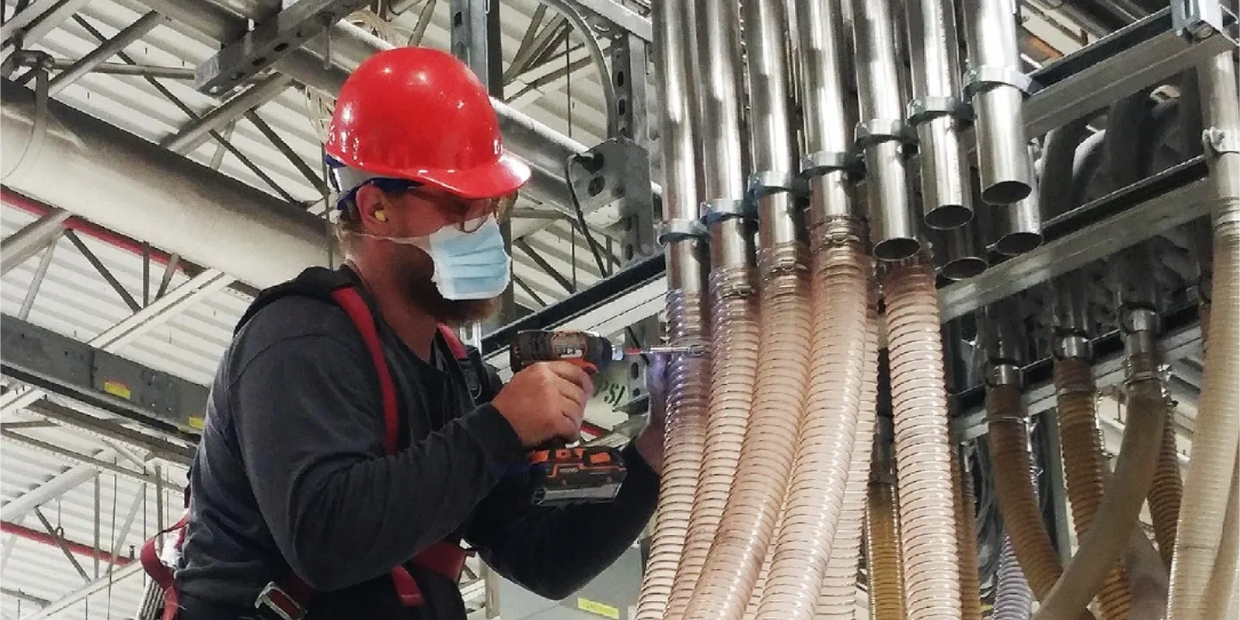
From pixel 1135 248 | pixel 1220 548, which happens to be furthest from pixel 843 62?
pixel 1220 548

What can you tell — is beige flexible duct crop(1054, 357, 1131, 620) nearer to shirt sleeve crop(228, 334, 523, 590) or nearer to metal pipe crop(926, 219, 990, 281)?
metal pipe crop(926, 219, 990, 281)

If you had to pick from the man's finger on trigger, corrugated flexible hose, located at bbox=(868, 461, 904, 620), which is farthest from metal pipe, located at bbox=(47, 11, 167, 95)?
the man's finger on trigger

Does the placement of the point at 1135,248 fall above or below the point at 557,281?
below

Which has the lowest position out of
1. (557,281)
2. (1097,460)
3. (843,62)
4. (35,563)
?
(1097,460)

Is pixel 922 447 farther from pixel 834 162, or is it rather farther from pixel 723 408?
pixel 834 162

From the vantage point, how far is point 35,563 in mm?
9484

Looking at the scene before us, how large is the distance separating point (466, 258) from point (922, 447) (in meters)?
0.58

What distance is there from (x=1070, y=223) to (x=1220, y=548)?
0.55 m

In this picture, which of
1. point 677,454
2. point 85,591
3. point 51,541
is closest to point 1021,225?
point 677,454

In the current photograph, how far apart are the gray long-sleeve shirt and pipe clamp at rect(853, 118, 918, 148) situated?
1.71 feet

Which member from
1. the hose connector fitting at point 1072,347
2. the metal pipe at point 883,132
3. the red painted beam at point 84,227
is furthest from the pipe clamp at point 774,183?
the red painted beam at point 84,227

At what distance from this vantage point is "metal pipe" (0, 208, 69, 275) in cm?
654

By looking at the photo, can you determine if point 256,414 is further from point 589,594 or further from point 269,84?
point 269,84

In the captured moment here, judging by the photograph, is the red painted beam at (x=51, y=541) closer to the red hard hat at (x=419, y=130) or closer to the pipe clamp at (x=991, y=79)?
the red hard hat at (x=419, y=130)
